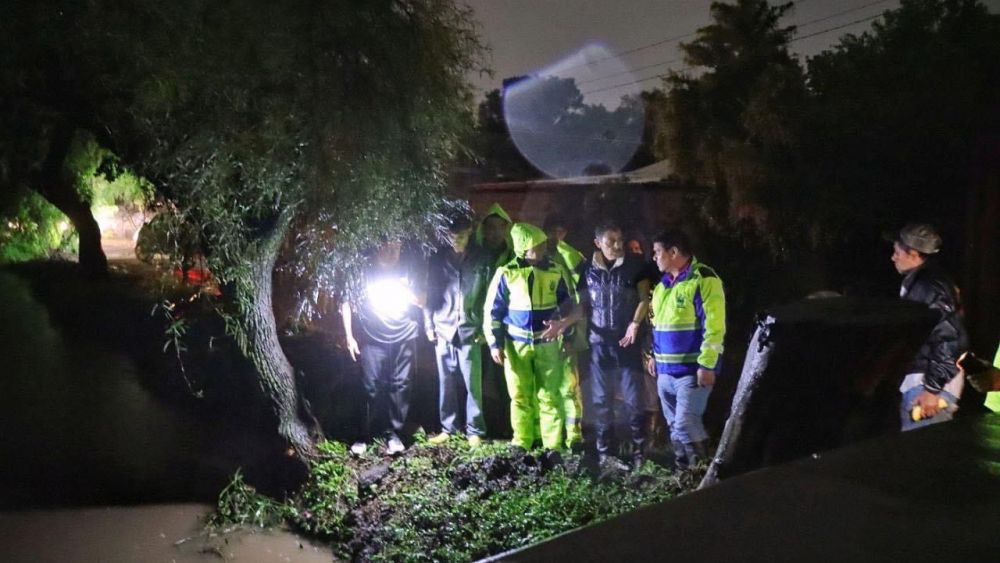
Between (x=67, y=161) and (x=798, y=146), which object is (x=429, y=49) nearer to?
(x=67, y=161)

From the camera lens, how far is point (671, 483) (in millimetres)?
5555

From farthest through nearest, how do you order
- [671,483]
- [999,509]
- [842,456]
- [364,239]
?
[364,239] → [671,483] → [842,456] → [999,509]

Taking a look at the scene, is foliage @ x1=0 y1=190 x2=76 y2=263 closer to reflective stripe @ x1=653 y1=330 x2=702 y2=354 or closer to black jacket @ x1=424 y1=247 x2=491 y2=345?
black jacket @ x1=424 y1=247 x2=491 y2=345

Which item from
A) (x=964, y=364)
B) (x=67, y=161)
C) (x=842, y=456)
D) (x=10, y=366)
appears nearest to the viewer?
(x=842, y=456)

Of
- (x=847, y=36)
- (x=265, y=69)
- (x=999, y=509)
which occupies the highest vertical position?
(x=847, y=36)

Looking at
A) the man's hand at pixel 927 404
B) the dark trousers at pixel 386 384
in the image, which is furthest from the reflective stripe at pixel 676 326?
the dark trousers at pixel 386 384

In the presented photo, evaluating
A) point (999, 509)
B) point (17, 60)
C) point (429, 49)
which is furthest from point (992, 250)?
point (17, 60)

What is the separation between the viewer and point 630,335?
6.46 meters

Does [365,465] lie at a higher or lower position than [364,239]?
lower

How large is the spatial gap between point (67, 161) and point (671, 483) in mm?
5947

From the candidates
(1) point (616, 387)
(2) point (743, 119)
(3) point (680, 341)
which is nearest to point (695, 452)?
(3) point (680, 341)

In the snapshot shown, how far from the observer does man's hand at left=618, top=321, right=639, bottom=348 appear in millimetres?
6457

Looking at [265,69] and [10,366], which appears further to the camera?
[10,366]

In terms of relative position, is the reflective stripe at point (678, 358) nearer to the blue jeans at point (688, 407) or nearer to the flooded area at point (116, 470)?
the blue jeans at point (688, 407)
